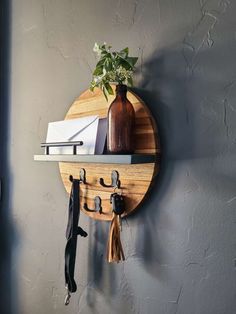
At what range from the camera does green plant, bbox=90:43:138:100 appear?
80cm

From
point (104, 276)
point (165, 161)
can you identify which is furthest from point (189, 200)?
point (104, 276)

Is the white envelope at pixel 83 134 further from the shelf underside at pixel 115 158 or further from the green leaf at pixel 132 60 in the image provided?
the green leaf at pixel 132 60

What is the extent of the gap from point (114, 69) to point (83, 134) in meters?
0.21

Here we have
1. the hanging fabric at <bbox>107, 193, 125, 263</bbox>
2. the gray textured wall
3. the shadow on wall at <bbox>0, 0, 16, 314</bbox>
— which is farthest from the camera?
the shadow on wall at <bbox>0, 0, 16, 314</bbox>

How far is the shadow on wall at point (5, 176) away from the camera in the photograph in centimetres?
129

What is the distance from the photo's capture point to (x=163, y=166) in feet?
2.70

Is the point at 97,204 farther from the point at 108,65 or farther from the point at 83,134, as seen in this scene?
the point at 108,65

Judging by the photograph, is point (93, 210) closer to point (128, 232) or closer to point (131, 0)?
point (128, 232)

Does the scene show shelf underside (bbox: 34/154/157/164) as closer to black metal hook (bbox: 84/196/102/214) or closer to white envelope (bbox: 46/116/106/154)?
white envelope (bbox: 46/116/106/154)

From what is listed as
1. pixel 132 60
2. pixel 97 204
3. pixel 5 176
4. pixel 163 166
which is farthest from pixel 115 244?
pixel 5 176

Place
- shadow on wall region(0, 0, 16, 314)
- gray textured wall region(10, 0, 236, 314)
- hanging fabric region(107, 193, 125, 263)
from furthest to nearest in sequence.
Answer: shadow on wall region(0, 0, 16, 314) < hanging fabric region(107, 193, 125, 263) < gray textured wall region(10, 0, 236, 314)

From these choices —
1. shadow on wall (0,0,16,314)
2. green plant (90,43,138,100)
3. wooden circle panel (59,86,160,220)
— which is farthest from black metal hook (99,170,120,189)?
shadow on wall (0,0,16,314)

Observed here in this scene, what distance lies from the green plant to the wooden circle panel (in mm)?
55

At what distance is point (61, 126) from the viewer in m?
1.00
